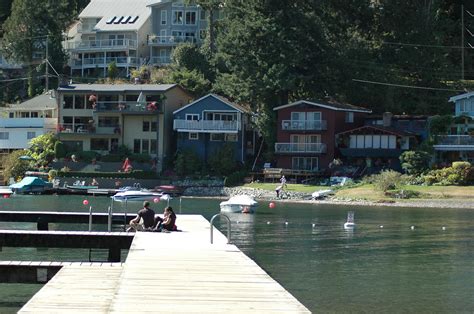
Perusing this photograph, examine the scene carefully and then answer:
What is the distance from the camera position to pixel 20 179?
8831cm

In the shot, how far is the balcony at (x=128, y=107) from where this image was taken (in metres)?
89.6

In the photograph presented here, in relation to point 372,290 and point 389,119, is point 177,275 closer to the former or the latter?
point 372,290

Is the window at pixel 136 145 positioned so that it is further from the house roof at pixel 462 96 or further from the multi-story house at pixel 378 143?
the house roof at pixel 462 96

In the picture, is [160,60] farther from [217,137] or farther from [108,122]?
[217,137]

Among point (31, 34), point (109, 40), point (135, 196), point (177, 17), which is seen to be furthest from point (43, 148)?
point (177, 17)

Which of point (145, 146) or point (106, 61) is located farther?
point (106, 61)

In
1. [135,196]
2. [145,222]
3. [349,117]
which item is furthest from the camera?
[349,117]

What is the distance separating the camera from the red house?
8350 cm

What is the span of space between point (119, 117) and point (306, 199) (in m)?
25.5

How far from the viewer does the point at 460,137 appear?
3110 inches

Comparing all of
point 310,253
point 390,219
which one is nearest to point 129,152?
point 390,219

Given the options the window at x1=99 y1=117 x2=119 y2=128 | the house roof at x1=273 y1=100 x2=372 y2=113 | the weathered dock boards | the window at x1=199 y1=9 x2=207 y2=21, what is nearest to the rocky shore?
the house roof at x1=273 y1=100 x2=372 y2=113

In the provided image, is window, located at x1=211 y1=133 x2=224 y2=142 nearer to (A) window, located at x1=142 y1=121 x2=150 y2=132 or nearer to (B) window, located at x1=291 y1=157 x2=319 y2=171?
(A) window, located at x1=142 y1=121 x2=150 y2=132

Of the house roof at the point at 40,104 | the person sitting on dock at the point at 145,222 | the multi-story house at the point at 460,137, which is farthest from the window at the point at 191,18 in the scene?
the person sitting on dock at the point at 145,222
